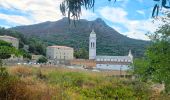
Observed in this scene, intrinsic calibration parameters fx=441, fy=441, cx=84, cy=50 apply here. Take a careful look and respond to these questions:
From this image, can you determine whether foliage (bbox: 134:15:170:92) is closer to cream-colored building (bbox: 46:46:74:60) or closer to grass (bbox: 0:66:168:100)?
grass (bbox: 0:66:168:100)

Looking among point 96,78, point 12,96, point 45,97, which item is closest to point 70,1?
point 12,96

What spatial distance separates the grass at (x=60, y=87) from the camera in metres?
8.01

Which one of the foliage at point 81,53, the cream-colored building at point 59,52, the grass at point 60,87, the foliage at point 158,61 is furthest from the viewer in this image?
the cream-colored building at point 59,52

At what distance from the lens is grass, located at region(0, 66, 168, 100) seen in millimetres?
8008

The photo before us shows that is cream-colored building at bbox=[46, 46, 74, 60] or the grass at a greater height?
cream-colored building at bbox=[46, 46, 74, 60]

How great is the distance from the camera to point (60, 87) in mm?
15344

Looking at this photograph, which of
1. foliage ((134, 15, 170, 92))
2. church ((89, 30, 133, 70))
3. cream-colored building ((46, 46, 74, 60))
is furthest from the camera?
cream-colored building ((46, 46, 74, 60))

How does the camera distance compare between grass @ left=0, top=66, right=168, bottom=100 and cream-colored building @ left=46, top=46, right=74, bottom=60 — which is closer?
grass @ left=0, top=66, right=168, bottom=100

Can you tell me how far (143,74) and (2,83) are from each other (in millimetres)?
23770

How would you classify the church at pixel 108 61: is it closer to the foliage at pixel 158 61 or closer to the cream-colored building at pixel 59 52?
the cream-colored building at pixel 59 52

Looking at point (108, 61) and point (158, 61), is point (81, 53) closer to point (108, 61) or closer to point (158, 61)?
point (108, 61)

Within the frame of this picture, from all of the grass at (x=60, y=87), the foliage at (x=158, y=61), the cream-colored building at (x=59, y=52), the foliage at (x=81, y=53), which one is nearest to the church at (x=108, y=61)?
the foliage at (x=81, y=53)

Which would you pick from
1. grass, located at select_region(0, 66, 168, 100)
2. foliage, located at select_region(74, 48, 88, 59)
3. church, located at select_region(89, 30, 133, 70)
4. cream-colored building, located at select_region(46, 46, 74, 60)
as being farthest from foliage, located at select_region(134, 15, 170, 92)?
cream-colored building, located at select_region(46, 46, 74, 60)

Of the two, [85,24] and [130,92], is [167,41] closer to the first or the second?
[130,92]
